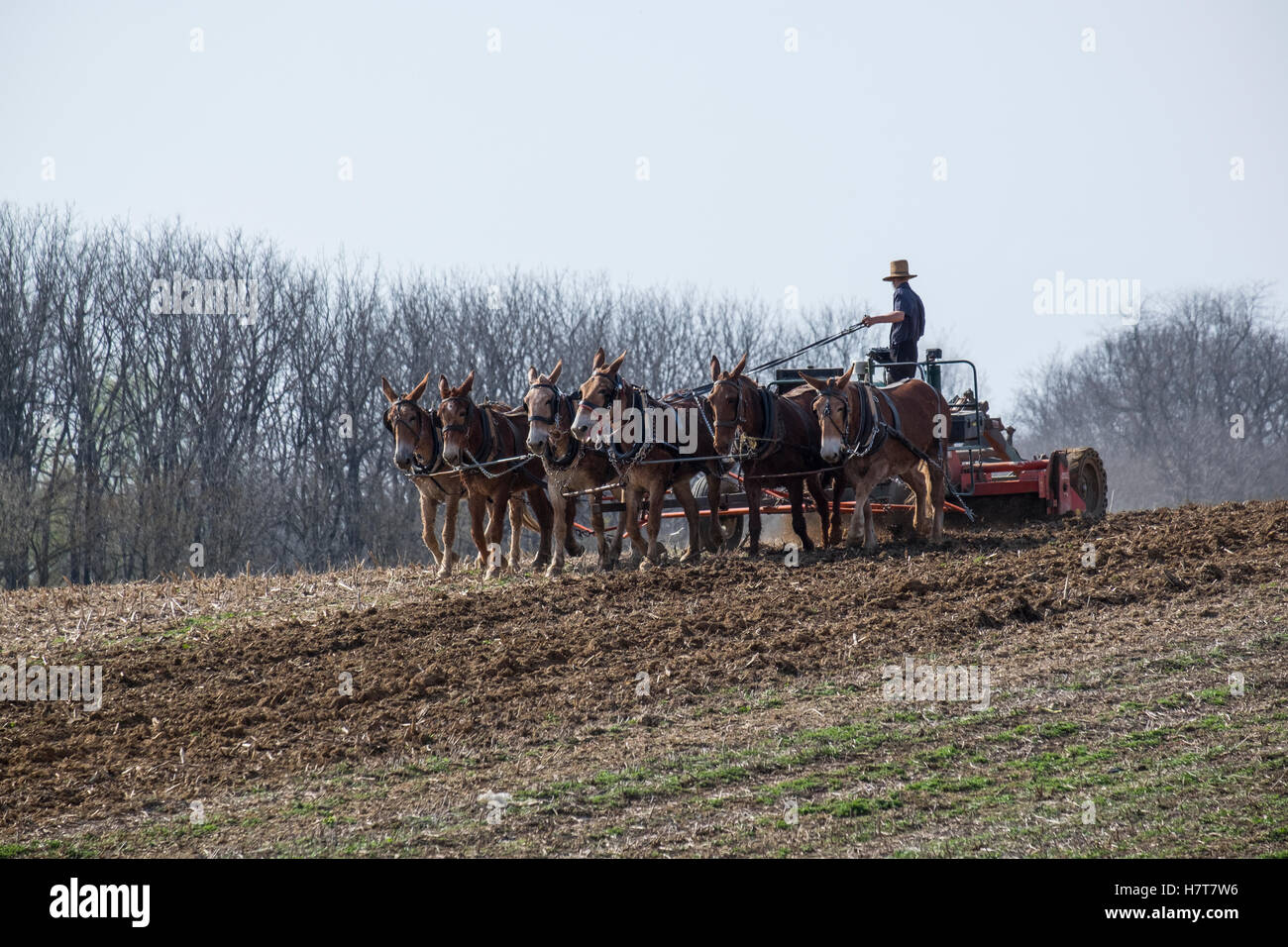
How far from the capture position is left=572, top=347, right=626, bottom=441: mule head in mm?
13352

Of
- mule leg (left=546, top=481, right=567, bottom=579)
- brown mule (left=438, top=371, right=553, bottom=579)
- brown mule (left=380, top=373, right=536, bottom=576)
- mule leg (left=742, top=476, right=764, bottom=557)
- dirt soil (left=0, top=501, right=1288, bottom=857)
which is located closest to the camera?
dirt soil (left=0, top=501, right=1288, bottom=857)

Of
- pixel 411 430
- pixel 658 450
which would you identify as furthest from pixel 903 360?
pixel 411 430

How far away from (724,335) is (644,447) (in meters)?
37.7

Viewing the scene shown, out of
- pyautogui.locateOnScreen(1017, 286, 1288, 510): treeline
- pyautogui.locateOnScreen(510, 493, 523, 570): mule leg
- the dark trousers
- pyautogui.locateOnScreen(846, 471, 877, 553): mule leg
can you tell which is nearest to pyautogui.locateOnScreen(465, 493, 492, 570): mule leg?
pyautogui.locateOnScreen(510, 493, 523, 570): mule leg

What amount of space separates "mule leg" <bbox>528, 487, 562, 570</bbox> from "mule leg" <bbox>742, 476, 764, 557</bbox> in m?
2.63

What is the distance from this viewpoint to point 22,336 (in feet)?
119

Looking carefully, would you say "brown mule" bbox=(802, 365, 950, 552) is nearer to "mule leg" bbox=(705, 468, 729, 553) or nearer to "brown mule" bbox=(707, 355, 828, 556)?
"brown mule" bbox=(707, 355, 828, 556)

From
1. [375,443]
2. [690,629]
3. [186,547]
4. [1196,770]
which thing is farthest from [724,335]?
[1196,770]

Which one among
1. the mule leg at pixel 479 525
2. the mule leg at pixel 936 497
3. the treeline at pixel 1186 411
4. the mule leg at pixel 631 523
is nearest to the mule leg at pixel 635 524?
the mule leg at pixel 631 523

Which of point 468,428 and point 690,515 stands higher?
point 468,428

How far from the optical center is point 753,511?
1453cm

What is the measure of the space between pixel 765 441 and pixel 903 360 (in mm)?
2945

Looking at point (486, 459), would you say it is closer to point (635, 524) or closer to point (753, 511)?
point (635, 524)
